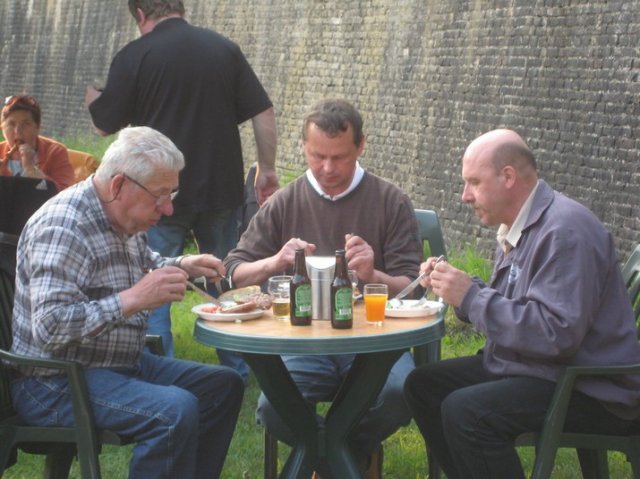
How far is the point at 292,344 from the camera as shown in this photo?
3789 millimetres

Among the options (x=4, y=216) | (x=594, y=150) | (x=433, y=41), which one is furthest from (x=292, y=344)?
(x=433, y=41)

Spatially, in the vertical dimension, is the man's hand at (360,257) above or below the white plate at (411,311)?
above

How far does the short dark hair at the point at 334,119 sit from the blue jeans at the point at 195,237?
5.53ft

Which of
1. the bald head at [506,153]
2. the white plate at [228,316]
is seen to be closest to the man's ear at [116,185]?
the white plate at [228,316]

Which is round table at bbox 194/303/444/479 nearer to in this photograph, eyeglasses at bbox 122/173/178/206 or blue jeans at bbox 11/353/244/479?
blue jeans at bbox 11/353/244/479

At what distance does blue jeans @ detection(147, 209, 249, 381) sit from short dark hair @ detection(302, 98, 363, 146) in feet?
5.53

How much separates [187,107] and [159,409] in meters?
2.79

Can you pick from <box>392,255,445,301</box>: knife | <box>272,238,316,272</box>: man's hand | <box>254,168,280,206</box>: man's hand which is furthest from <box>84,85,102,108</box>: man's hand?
<box>392,255,445,301</box>: knife

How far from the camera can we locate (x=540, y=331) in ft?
12.4

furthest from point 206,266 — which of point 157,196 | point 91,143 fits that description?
point 91,143

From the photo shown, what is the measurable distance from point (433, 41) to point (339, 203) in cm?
977

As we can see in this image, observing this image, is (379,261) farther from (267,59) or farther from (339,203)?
(267,59)

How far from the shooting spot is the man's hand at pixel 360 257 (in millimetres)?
4391

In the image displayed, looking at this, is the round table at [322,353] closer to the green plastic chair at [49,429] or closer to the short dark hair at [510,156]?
the green plastic chair at [49,429]
